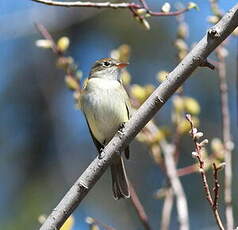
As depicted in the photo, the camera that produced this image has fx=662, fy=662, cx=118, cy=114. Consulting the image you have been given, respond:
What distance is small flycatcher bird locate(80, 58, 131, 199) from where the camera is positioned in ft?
13.2

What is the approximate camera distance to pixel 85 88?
169 inches

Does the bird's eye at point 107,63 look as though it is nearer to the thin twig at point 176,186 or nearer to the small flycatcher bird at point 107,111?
the small flycatcher bird at point 107,111

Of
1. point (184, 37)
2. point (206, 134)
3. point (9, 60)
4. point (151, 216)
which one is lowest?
point (151, 216)

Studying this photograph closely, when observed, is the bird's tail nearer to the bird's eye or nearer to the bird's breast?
the bird's breast

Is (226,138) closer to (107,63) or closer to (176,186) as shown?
(176,186)

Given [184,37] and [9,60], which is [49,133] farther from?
[184,37]

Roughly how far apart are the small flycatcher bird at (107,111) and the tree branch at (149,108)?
119 cm

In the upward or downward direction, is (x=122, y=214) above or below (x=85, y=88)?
Answer: below

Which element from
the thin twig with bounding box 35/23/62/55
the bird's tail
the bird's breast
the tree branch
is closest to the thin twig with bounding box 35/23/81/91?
the thin twig with bounding box 35/23/62/55

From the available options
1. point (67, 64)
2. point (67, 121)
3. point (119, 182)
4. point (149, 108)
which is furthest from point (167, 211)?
point (67, 121)

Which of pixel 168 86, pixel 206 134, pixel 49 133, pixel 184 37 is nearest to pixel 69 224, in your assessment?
pixel 168 86

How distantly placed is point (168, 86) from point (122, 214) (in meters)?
6.02

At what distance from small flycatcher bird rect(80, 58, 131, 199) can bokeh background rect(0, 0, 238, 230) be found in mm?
3229

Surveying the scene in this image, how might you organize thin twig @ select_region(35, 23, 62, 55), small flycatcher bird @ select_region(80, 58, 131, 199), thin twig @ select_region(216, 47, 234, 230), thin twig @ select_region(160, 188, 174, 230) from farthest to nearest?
small flycatcher bird @ select_region(80, 58, 131, 199) < thin twig @ select_region(35, 23, 62, 55) < thin twig @ select_region(160, 188, 174, 230) < thin twig @ select_region(216, 47, 234, 230)
